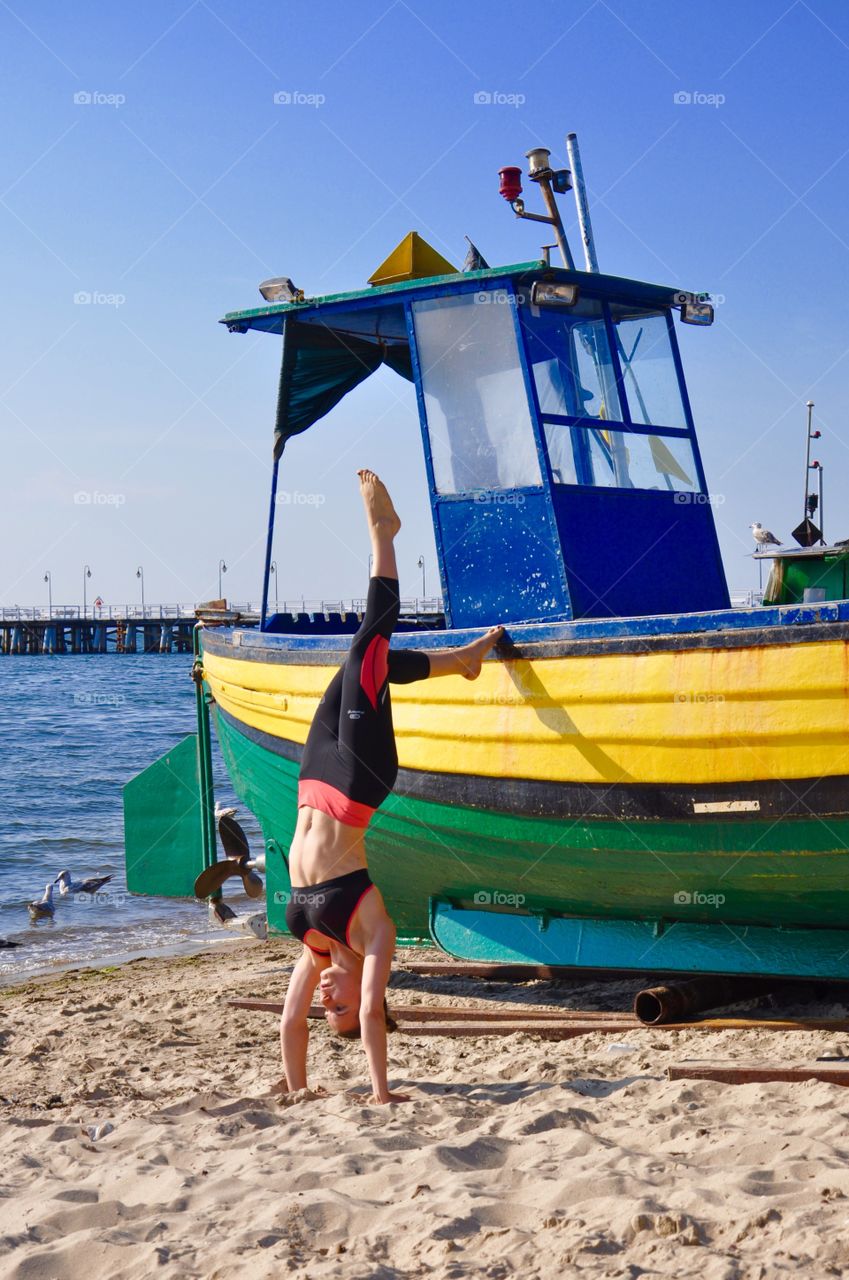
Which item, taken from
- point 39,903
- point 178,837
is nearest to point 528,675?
point 178,837

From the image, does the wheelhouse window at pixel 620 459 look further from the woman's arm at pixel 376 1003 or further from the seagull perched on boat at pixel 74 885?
the seagull perched on boat at pixel 74 885

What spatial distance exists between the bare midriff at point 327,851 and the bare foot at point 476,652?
1084 mm

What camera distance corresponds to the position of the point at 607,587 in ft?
21.4

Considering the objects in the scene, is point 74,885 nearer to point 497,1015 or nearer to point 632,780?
point 497,1015

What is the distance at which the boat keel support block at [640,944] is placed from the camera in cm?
570

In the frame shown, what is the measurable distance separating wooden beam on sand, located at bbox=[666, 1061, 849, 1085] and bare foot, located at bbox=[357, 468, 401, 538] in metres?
2.30

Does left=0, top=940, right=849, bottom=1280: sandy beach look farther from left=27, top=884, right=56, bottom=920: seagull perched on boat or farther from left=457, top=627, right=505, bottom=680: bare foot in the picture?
left=27, top=884, right=56, bottom=920: seagull perched on boat

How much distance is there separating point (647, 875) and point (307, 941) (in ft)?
5.86

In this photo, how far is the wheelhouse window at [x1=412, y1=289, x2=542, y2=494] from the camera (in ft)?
21.7

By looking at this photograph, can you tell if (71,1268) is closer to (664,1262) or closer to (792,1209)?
(664,1262)

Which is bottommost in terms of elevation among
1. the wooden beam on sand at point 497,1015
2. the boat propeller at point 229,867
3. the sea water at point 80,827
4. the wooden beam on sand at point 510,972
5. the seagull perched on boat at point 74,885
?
the sea water at point 80,827

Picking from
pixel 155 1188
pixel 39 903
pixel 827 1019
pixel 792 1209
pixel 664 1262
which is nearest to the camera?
pixel 664 1262

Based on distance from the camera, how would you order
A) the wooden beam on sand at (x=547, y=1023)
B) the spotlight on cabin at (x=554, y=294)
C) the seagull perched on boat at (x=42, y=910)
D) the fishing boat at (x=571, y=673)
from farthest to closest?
the seagull perched on boat at (x=42, y=910) → the spotlight on cabin at (x=554, y=294) → the wooden beam on sand at (x=547, y=1023) → the fishing boat at (x=571, y=673)

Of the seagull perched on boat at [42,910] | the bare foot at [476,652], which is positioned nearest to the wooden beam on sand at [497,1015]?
the bare foot at [476,652]
